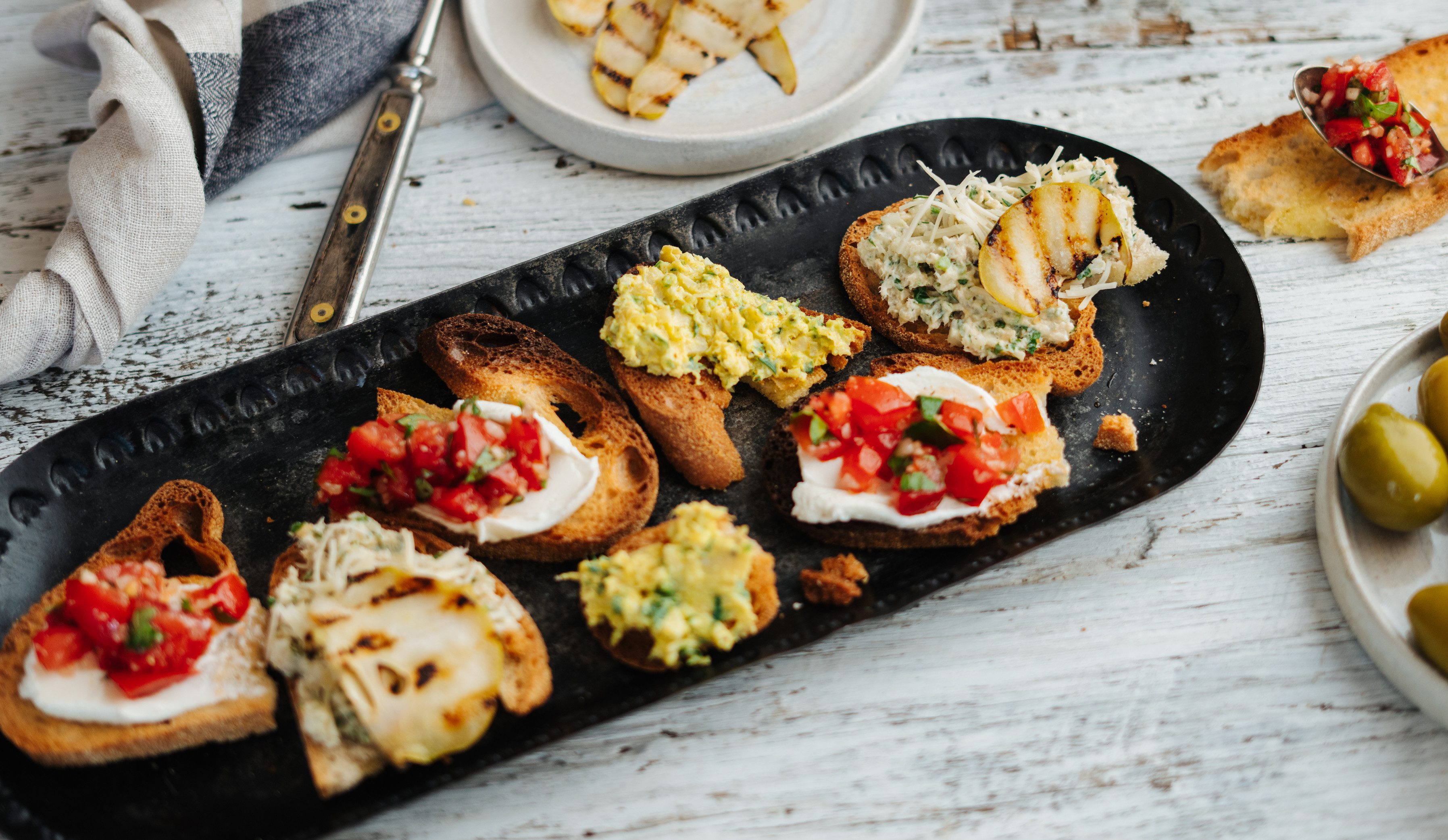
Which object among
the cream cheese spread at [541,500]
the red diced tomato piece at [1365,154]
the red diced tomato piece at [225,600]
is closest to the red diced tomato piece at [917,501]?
the cream cheese spread at [541,500]

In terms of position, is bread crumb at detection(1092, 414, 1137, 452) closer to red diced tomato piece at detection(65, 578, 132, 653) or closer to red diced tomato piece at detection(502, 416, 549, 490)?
red diced tomato piece at detection(502, 416, 549, 490)

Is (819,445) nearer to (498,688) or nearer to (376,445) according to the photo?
(498,688)

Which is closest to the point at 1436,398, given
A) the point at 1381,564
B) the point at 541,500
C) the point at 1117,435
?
the point at 1381,564

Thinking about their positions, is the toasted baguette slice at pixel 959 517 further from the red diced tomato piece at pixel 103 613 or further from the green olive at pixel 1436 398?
the red diced tomato piece at pixel 103 613

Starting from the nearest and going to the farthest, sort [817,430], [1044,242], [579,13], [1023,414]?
[817,430] → [1023,414] → [1044,242] → [579,13]

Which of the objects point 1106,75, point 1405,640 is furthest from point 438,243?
point 1405,640
